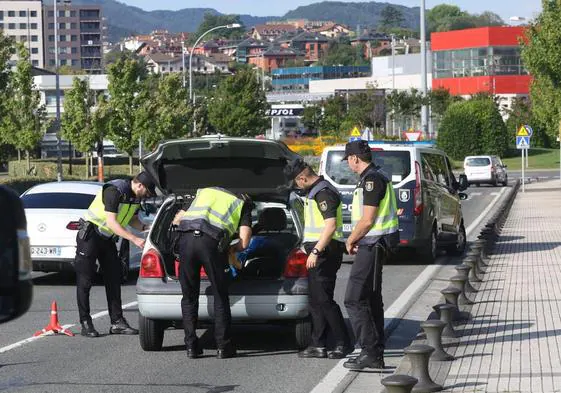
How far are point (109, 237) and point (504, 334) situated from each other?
3.97 m

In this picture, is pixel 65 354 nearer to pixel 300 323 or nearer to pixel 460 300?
pixel 300 323

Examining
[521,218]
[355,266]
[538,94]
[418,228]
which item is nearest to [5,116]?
[538,94]

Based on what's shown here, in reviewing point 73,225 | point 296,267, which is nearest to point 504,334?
point 296,267

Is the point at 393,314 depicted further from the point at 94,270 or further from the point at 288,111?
the point at 288,111

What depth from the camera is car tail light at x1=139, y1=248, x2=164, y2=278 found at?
1107 centimetres

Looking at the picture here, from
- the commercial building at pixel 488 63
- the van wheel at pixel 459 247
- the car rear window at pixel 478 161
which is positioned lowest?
the van wheel at pixel 459 247

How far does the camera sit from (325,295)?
35.1 feet

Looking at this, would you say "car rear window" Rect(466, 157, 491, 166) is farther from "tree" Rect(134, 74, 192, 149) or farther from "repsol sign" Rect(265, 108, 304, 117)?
"repsol sign" Rect(265, 108, 304, 117)

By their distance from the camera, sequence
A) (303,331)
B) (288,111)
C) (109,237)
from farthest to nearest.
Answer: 1. (288,111)
2. (109,237)
3. (303,331)

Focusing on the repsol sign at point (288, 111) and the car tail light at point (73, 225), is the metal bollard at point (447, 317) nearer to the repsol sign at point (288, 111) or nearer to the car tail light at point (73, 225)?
the car tail light at point (73, 225)

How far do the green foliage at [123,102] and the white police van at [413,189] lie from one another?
112 ft

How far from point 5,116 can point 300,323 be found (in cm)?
4229

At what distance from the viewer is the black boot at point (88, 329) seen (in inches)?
480

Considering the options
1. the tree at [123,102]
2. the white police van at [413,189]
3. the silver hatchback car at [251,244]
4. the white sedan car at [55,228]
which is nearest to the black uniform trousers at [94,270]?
the silver hatchback car at [251,244]
